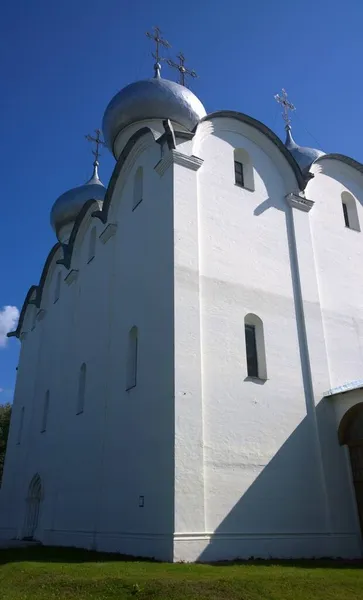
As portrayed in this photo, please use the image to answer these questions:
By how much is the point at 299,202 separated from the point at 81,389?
6.57m

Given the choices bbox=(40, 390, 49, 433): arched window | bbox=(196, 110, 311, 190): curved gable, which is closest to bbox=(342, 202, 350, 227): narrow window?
bbox=(196, 110, 311, 190): curved gable

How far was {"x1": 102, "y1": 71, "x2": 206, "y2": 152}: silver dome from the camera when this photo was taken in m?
14.3

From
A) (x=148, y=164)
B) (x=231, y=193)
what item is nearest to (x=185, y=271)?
(x=231, y=193)

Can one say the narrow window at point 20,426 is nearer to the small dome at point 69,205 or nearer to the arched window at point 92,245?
the small dome at point 69,205

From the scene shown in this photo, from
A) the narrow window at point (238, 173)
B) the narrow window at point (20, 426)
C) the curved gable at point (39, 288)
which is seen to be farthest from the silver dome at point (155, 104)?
the narrow window at point (20, 426)

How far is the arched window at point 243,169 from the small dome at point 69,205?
7079 millimetres

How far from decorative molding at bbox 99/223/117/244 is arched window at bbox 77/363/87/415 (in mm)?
3019

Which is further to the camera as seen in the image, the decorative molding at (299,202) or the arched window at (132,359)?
the decorative molding at (299,202)

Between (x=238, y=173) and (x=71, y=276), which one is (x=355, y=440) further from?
(x=71, y=276)

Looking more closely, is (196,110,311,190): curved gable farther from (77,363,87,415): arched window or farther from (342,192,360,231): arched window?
(77,363,87,415): arched window

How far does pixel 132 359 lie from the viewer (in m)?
10.6

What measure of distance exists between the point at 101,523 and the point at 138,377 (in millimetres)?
2808

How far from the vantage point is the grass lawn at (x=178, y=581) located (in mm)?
5973

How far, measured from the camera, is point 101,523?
33.2ft
